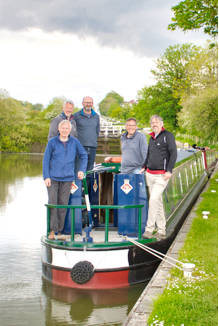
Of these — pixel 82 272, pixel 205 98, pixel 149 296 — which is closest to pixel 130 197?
pixel 82 272

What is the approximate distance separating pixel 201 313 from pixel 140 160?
3.13 meters

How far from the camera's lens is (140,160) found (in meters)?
6.39

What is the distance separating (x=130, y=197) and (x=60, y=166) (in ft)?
4.05

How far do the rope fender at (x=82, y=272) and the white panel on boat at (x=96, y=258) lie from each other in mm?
131

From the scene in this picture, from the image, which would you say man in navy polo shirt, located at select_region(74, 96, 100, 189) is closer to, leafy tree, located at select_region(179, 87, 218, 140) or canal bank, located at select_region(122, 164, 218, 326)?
canal bank, located at select_region(122, 164, 218, 326)

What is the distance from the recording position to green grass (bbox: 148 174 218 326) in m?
3.62

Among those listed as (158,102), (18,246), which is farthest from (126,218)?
(158,102)

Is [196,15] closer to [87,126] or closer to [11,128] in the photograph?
[87,126]

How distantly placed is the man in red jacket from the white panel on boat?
0.62 metres

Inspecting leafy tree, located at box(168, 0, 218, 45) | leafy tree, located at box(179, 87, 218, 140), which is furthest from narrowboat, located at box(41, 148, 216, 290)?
leafy tree, located at box(179, 87, 218, 140)

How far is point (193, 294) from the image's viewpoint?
411 cm

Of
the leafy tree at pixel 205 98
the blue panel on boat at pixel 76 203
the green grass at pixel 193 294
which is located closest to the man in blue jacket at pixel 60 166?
the blue panel on boat at pixel 76 203

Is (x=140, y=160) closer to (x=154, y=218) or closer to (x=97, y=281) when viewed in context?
(x=154, y=218)

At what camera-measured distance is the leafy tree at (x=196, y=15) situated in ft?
39.4
